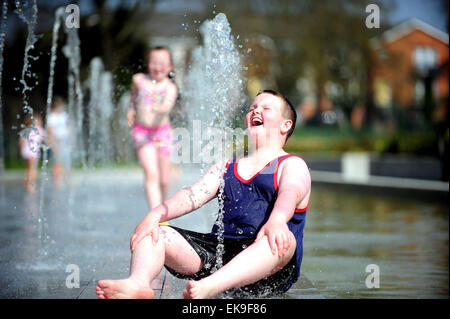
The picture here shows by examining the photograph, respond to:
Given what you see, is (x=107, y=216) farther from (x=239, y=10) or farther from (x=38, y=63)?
(x=239, y=10)

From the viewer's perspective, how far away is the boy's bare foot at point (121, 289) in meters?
3.00

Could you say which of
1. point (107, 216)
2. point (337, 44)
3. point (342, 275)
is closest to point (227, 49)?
point (342, 275)

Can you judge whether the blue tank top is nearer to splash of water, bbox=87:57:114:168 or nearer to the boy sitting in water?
the boy sitting in water

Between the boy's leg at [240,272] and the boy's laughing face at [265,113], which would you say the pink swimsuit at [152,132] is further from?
the boy's leg at [240,272]

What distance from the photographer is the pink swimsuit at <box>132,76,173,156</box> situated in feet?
23.5

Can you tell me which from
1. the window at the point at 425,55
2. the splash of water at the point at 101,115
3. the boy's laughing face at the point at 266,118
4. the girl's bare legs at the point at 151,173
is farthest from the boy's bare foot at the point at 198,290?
the window at the point at 425,55

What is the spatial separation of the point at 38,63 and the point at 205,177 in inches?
1015

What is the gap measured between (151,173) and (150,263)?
3.93m

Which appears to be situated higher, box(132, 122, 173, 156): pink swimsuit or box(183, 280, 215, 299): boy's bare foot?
box(132, 122, 173, 156): pink swimsuit

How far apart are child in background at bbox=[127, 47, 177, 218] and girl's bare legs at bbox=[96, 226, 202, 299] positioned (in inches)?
139

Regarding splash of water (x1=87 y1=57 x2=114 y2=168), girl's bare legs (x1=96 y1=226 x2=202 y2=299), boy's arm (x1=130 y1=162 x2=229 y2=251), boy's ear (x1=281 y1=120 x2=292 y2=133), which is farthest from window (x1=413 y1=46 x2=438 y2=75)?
girl's bare legs (x1=96 y1=226 x2=202 y2=299)

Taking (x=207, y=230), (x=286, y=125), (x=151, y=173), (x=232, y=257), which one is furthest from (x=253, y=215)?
(x=151, y=173)

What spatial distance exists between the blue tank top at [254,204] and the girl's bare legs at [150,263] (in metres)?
0.23

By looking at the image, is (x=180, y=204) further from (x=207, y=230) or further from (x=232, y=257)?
(x=207, y=230)
